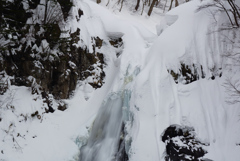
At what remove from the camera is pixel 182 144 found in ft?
24.9

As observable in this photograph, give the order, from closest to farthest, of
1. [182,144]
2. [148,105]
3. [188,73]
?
[182,144] → [148,105] → [188,73]

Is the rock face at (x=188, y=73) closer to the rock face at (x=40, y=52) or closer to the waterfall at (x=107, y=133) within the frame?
the waterfall at (x=107, y=133)

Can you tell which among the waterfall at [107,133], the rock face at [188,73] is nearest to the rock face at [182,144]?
the waterfall at [107,133]

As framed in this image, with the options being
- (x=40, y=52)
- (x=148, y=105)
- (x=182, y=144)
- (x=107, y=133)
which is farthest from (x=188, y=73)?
(x=40, y=52)

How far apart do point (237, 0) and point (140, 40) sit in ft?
17.0

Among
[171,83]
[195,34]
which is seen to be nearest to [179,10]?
[195,34]

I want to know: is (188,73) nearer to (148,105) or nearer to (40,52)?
(148,105)

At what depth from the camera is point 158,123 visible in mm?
8062

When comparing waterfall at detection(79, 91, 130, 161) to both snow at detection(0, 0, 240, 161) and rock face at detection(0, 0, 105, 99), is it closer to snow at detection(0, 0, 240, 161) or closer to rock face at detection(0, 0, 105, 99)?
snow at detection(0, 0, 240, 161)

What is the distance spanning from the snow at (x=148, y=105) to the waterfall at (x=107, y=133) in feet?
0.94

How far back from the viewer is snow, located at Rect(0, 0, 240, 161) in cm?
737

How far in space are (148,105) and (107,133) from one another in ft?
7.05

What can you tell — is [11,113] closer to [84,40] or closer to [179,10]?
[84,40]

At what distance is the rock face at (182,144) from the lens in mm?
7290
